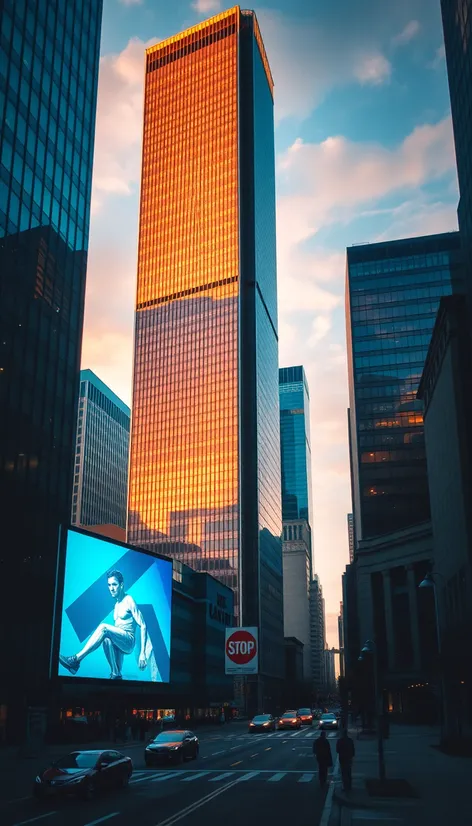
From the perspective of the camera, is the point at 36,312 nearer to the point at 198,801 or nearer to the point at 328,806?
the point at 198,801

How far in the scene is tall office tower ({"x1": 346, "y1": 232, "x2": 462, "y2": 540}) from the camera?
132125 millimetres

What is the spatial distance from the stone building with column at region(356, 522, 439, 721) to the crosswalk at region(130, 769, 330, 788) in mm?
67953

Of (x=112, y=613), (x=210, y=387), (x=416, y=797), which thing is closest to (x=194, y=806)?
(x=416, y=797)

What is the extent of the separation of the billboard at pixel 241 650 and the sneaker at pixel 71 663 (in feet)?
153

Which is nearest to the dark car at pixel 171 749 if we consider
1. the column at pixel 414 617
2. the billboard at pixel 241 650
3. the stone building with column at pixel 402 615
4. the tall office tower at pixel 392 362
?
the billboard at pixel 241 650

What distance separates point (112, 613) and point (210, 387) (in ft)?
398

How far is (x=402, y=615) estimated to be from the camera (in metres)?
108

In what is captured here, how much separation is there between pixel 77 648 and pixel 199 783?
1139 inches

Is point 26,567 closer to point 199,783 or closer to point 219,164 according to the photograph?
point 199,783

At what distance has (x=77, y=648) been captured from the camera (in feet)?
176

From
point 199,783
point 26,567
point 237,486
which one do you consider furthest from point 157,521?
point 199,783

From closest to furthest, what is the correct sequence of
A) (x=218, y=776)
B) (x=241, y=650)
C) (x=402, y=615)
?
(x=218, y=776) < (x=241, y=650) < (x=402, y=615)

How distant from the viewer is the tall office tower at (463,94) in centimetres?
5130

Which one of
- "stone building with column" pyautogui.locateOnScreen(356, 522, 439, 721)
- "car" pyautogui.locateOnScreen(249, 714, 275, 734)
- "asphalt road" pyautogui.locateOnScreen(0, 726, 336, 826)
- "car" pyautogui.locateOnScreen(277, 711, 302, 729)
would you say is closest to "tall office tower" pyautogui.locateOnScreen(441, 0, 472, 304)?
"asphalt road" pyautogui.locateOnScreen(0, 726, 336, 826)
